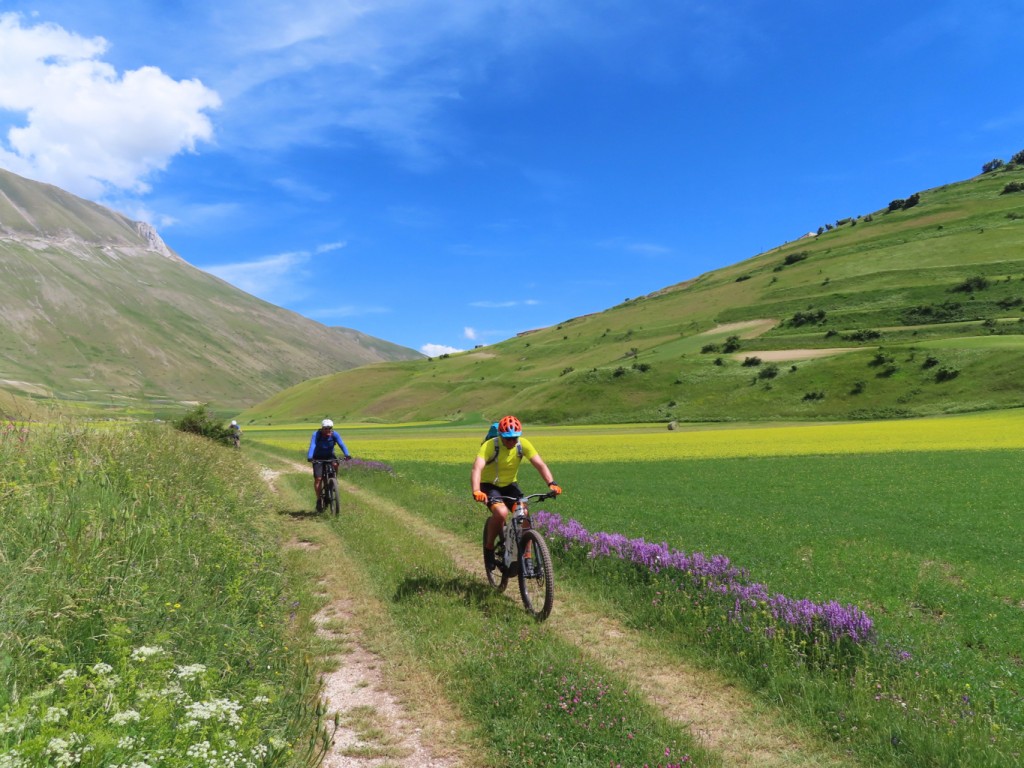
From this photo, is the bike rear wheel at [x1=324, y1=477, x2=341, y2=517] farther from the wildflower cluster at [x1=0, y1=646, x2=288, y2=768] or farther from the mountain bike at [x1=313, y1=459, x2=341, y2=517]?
the wildflower cluster at [x1=0, y1=646, x2=288, y2=768]

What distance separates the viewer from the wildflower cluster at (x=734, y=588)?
23.2ft

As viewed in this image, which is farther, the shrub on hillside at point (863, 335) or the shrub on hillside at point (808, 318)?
the shrub on hillside at point (808, 318)

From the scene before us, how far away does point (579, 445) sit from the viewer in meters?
48.9

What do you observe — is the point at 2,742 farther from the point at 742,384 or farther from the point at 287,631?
the point at 742,384

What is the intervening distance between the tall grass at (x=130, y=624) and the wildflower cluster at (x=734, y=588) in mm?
6199

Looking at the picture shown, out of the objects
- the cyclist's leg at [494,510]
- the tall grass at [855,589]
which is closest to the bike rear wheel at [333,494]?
the tall grass at [855,589]

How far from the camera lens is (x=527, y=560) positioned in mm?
9195

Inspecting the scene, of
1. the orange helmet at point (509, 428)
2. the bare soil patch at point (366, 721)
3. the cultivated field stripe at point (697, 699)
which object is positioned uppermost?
the orange helmet at point (509, 428)

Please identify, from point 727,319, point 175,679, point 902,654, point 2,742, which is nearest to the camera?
point 2,742


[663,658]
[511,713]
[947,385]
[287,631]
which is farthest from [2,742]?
[947,385]

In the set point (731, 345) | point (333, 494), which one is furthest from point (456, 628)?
point (731, 345)

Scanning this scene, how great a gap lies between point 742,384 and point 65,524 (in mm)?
91261

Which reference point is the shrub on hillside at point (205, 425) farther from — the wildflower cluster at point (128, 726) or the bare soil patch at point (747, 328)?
the bare soil patch at point (747, 328)

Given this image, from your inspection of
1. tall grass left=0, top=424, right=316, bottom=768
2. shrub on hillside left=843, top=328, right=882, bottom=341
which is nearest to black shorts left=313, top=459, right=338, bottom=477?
tall grass left=0, top=424, right=316, bottom=768
